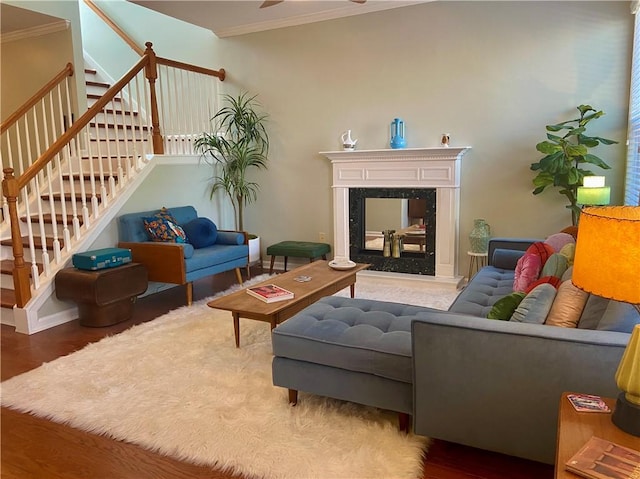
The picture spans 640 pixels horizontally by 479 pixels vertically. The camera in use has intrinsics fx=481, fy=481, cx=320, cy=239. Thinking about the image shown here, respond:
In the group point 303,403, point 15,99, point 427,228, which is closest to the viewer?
point 303,403

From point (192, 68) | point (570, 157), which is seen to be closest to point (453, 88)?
point (570, 157)

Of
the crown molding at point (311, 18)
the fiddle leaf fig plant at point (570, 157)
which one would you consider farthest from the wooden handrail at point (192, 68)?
the fiddle leaf fig plant at point (570, 157)

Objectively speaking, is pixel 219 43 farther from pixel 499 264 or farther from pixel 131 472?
pixel 131 472

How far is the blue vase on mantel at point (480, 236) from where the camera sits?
15.8ft

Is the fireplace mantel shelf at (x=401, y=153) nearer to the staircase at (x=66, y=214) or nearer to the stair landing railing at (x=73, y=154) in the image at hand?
the stair landing railing at (x=73, y=154)

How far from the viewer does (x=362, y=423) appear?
7.88 ft

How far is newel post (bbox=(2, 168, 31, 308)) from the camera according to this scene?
3.77 m

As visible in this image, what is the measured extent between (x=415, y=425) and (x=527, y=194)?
10.9 feet

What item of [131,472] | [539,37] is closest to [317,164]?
[539,37]

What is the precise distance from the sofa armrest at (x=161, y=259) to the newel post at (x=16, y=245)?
894 millimetres

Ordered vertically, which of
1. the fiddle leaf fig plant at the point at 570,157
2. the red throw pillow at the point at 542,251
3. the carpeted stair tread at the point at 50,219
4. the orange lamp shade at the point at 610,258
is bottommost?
the red throw pillow at the point at 542,251

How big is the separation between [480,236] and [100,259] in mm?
3524

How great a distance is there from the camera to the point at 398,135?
514cm

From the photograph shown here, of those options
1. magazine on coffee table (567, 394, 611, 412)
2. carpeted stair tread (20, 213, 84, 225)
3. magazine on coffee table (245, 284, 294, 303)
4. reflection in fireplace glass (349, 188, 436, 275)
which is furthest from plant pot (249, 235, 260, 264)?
magazine on coffee table (567, 394, 611, 412)
